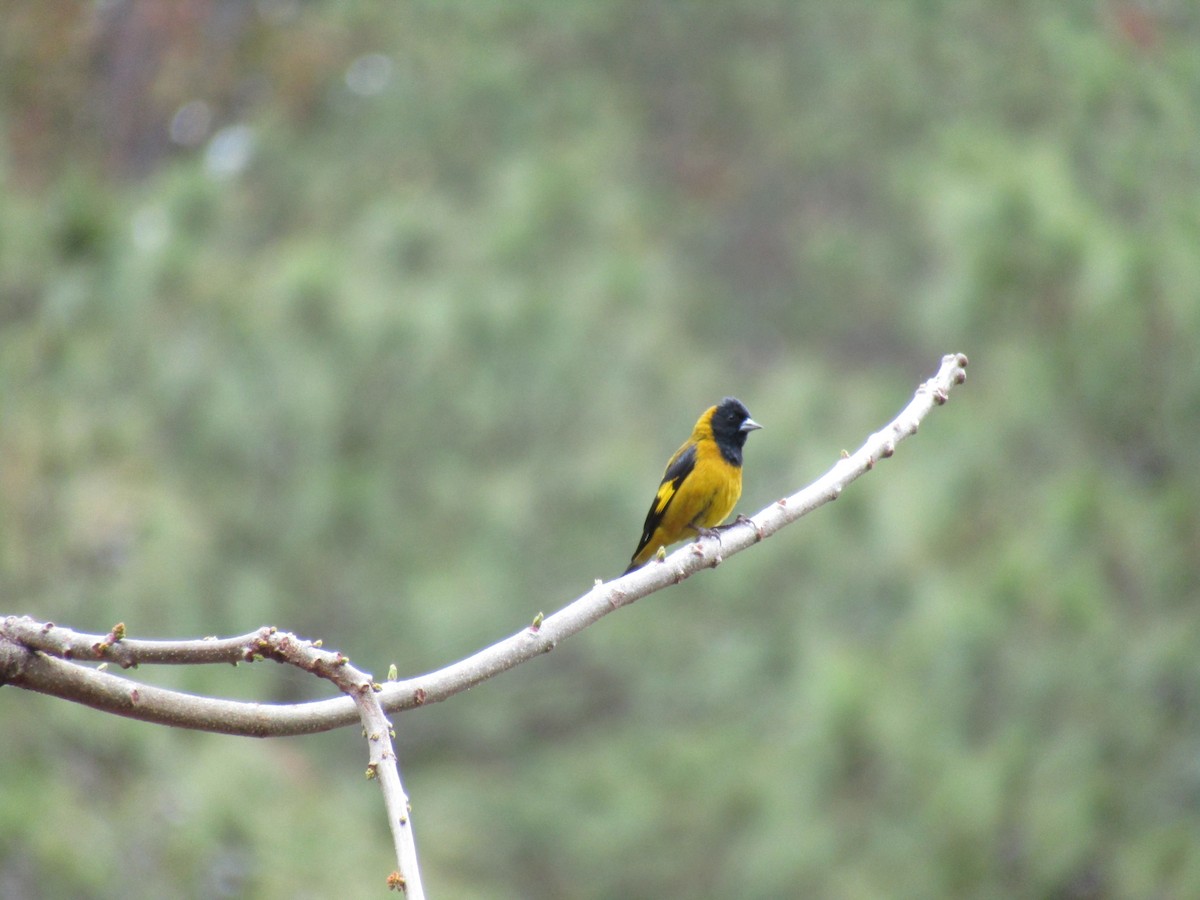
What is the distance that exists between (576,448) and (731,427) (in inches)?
164

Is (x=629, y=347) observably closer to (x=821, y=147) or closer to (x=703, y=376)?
(x=703, y=376)

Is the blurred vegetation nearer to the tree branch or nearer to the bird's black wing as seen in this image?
the bird's black wing

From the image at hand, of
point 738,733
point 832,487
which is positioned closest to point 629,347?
point 738,733

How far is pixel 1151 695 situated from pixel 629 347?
16.1ft

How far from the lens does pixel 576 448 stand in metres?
9.54

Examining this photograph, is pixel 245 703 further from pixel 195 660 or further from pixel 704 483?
pixel 704 483

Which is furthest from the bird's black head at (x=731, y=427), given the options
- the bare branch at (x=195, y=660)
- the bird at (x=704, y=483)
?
the bare branch at (x=195, y=660)

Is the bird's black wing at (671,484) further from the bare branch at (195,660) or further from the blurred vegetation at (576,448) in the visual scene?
the bare branch at (195,660)

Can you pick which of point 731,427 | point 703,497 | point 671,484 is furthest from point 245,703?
point 731,427

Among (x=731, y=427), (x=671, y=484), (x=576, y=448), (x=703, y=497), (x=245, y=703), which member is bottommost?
(x=245, y=703)

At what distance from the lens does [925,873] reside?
21.2ft

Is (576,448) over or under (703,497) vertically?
over

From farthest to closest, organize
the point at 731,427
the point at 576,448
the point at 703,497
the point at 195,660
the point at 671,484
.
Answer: the point at 576,448 → the point at 731,427 → the point at 671,484 → the point at 703,497 → the point at 195,660

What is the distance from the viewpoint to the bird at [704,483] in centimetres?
514
